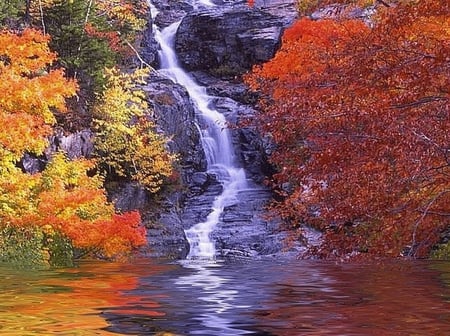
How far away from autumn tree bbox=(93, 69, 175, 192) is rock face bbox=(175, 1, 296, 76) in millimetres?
13315

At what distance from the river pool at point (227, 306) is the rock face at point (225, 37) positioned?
2918 cm

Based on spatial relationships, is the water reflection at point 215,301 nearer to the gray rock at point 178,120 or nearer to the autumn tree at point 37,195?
the autumn tree at point 37,195

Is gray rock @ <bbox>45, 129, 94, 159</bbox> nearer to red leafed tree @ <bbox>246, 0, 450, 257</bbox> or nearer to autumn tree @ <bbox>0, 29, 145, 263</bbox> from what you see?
autumn tree @ <bbox>0, 29, 145, 263</bbox>

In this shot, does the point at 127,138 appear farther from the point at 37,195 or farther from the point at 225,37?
the point at 225,37

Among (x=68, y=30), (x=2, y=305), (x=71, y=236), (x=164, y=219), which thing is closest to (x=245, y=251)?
(x=164, y=219)

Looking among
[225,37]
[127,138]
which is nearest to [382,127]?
[127,138]

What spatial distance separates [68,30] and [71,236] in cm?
1111

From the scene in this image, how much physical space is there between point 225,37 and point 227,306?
33.1m

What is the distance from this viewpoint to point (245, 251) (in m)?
22.3

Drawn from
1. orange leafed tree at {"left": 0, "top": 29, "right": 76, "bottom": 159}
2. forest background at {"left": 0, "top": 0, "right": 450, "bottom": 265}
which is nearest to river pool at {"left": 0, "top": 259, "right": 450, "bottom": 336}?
forest background at {"left": 0, "top": 0, "right": 450, "bottom": 265}

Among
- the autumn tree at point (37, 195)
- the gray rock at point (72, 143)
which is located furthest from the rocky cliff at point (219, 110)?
the autumn tree at point (37, 195)

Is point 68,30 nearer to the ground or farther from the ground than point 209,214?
farther from the ground

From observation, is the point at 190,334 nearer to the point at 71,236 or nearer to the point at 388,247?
the point at 388,247

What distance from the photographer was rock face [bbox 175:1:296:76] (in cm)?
3703
